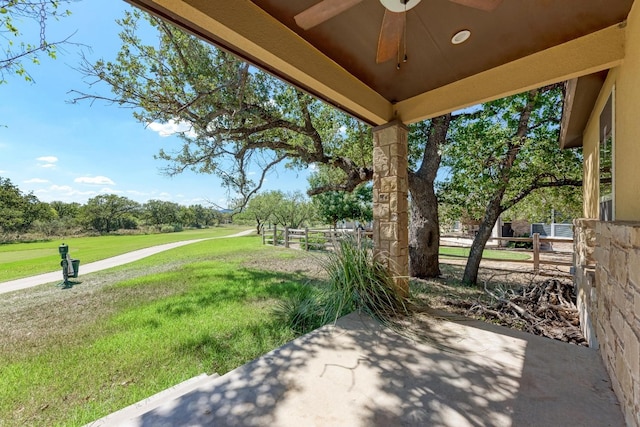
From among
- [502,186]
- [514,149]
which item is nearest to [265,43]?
[514,149]

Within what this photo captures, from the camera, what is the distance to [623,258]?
130 cm

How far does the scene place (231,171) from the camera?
19.4 ft

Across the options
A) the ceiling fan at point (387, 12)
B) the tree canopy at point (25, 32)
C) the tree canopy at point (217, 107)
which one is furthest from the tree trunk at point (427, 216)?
the tree canopy at point (25, 32)

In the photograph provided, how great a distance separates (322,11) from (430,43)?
1074 millimetres

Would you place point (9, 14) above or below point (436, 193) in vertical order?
above

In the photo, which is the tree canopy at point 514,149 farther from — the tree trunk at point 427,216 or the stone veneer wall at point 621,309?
the stone veneer wall at point 621,309

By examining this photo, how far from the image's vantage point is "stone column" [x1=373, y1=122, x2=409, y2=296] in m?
3.01

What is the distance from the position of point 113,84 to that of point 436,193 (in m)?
6.81

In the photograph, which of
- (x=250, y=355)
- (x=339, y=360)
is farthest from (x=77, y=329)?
(x=339, y=360)

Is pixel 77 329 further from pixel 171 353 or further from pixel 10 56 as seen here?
pixel 10 56

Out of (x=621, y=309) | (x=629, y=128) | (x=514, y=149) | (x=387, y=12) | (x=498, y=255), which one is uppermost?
(x=387, y=12)

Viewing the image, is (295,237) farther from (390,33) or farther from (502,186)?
(390,33)

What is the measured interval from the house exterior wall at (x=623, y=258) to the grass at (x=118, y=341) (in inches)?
96.9

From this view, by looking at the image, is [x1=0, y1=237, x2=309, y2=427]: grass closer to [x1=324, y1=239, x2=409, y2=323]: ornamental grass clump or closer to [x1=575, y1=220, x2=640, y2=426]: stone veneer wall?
[x1=324, y1=239, x2=409, y2=323]: ornamental grass clump
